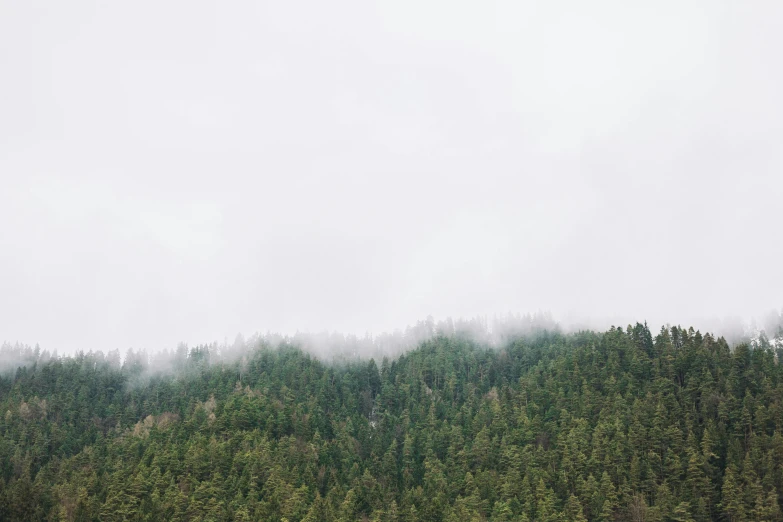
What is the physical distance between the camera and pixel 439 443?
139 m

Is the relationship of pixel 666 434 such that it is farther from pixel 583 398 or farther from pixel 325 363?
pixel 325 363

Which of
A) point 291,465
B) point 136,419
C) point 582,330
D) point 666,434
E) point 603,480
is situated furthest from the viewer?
point 582,330

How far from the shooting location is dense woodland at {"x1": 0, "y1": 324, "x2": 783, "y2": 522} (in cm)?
10275

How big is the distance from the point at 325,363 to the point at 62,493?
93366 millimetres

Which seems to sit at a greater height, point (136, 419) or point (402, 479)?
point (136, 419)

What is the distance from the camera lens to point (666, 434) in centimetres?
11025

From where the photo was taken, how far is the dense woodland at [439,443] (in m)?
103

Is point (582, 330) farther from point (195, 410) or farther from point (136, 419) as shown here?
point (136, 419)

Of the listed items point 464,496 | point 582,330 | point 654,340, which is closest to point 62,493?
point 464,496

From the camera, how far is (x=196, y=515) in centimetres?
10700

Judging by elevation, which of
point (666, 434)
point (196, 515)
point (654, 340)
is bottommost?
point (196, 515)

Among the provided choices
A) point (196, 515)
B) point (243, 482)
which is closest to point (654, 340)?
point (243, 482)

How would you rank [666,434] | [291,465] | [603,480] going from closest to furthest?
[603,480], [666,434], [291,465]

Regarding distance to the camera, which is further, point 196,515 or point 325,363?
point 325,363
